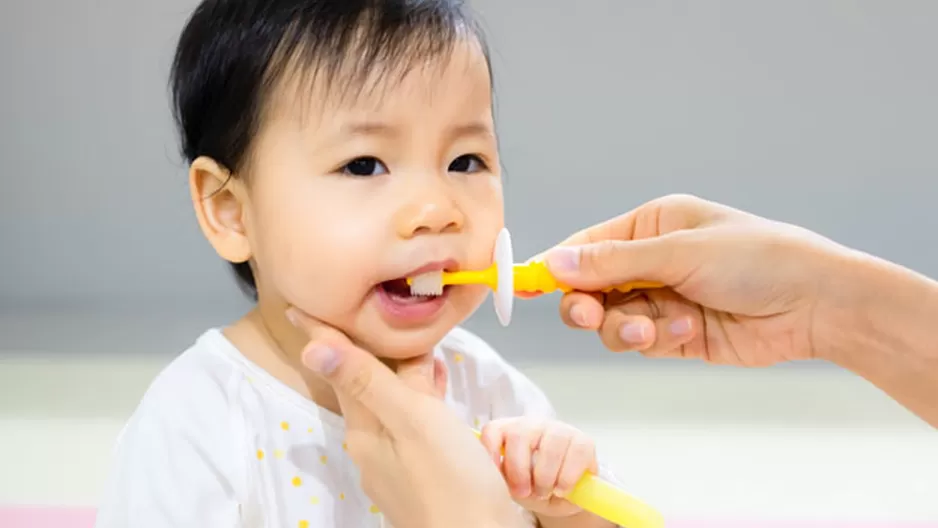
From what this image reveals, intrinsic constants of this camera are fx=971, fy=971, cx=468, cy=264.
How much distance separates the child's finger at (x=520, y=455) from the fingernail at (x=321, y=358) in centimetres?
15

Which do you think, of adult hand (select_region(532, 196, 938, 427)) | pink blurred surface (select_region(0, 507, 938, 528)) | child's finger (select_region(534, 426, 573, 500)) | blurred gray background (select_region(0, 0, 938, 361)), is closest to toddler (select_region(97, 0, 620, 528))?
child's finger (select_region(534, 426, 573, 500))

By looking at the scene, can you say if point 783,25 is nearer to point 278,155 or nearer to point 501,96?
point 501,96

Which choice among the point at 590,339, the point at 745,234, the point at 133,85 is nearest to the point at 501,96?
the point at 590,339

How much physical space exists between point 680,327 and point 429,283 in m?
0.27

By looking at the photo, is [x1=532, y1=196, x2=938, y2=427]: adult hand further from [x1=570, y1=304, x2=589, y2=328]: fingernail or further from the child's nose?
the child's nose

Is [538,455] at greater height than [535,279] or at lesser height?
lesser

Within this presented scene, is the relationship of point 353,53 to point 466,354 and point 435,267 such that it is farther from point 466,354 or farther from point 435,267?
point 466,354

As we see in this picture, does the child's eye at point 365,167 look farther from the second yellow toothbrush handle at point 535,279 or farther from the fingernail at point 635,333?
the fingernail at point 635,333

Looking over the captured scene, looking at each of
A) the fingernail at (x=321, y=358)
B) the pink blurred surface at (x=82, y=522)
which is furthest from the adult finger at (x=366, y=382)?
the pink blurred surface at (x=82, y=522)

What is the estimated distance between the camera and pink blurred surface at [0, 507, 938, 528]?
118cm

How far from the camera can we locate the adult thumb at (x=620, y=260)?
789 mm

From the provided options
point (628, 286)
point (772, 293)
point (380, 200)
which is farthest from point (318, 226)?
point (772, 293)

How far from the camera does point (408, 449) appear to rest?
2.41ft

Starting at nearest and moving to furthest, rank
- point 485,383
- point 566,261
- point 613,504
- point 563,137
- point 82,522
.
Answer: point 613,504, point 566,261, point 485,383, point 82,522, point 563,137
